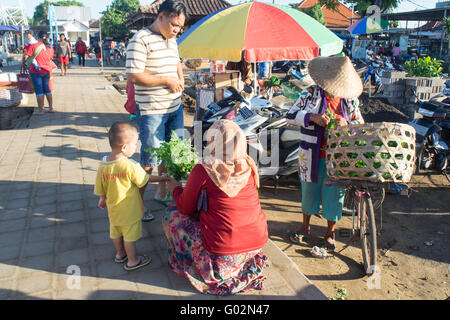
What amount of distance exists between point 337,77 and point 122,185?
2149mm

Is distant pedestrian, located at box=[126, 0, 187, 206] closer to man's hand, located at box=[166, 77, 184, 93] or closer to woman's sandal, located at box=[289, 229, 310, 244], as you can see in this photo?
man's hand, located at box=[166, 77, 184, 93]

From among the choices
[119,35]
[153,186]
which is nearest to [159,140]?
[153,186]

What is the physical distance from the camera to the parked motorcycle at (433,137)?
5.59 m

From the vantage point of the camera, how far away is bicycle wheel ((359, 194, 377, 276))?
316 centimetres

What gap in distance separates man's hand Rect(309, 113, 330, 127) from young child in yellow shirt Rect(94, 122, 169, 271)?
5.32ft

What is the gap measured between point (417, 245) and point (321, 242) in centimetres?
108

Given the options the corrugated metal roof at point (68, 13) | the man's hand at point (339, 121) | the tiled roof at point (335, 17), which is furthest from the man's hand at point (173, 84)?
the corrugated metal roof at point (68, 13)

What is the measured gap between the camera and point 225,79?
6898 mm

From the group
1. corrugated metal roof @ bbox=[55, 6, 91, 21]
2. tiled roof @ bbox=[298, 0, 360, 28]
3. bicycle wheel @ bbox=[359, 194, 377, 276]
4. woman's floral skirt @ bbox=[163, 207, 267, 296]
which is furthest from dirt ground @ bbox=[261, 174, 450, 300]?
corrugated metal roof @ bbox=[55, 6, 91, 21]

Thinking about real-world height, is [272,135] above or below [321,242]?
above

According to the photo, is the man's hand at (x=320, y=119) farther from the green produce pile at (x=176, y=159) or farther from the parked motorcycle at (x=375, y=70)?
the parked motorcycle at (x=375, y=70)

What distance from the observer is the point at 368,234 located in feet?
10.8

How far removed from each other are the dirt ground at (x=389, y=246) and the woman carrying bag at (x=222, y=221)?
944 millimetres

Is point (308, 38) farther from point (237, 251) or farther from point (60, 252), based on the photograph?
point (60, 252)
